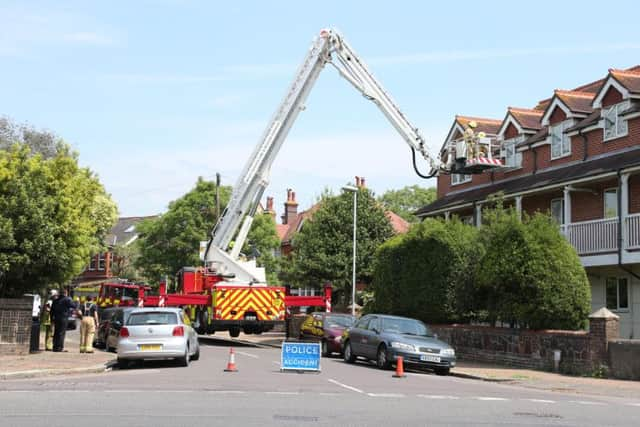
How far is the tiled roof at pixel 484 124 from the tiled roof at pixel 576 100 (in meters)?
5.34

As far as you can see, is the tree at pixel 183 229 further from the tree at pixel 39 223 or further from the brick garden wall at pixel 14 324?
the brick garden wall at pixel 14 324

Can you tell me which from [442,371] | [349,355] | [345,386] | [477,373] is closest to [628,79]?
[477,373]

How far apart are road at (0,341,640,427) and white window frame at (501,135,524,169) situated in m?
16.7

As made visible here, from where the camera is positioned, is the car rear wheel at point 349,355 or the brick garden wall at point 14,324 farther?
the car rear wheel at point 349,355

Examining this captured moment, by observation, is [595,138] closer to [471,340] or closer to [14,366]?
[471,340]

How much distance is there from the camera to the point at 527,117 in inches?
1435

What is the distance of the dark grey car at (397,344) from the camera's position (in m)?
21.7

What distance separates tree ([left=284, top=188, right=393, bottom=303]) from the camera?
152 feet

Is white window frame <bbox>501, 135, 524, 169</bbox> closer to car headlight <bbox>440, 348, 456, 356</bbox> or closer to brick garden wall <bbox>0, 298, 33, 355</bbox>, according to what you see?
car headlight <bbox>440, 348, 456, 356</bbox>

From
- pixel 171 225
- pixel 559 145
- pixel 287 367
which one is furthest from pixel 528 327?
pixel 171 225

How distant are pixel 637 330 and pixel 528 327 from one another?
5818 millimetres

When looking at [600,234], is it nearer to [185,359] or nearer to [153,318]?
[185,359]

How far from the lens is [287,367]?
19.8m

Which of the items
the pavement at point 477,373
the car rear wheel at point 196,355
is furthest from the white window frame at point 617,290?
the car rear wheel at point 196,355
